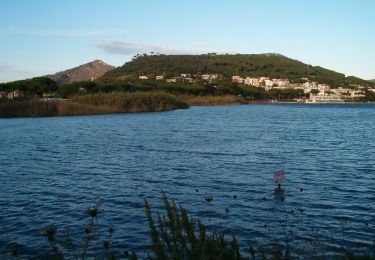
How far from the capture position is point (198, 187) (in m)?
18.4

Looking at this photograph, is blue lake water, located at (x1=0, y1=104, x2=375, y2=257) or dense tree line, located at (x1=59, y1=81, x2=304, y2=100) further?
dense tree line, located at (x1=59, y1=81, x2=304, y2=100)

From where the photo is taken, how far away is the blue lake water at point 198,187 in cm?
1253

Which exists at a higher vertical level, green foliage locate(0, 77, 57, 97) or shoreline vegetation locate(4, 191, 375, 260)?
green foliage locate(0, 77, 57, 97)

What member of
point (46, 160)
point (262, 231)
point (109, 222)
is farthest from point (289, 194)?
point (46, 160)

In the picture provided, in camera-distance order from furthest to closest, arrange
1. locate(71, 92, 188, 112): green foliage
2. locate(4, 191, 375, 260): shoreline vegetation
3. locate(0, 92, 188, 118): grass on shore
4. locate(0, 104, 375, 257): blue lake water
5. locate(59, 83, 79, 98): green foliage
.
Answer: locate(59, 83, 79, 98): green foliage
locate(71, 92, 188, 112): green foliage
locate(0, 92, 188, 118): grass on shore
locate(0, 104, 375, 257): blue lake water
locate(4, 191, 375, 260): shoreline vegetation

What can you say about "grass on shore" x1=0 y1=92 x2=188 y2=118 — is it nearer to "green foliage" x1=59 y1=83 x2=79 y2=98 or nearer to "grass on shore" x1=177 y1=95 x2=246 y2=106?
"green foliage" x1=59 y1=83 x2=79 y2=98

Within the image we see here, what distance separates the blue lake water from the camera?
12.5 meters

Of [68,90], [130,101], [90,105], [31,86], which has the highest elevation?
[31,86]

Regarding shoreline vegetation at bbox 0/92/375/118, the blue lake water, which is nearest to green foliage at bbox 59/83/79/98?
shoreline vegetation at bbox 0/92/375/118

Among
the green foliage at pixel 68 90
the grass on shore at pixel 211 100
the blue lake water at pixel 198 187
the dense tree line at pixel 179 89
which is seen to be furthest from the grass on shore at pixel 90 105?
the grass on shore at pixel 211 100

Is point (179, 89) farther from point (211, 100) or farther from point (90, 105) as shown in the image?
point (90, 105)

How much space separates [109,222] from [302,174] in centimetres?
1035

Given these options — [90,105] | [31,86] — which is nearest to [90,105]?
[90,105]

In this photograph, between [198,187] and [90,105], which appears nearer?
[198,187]
